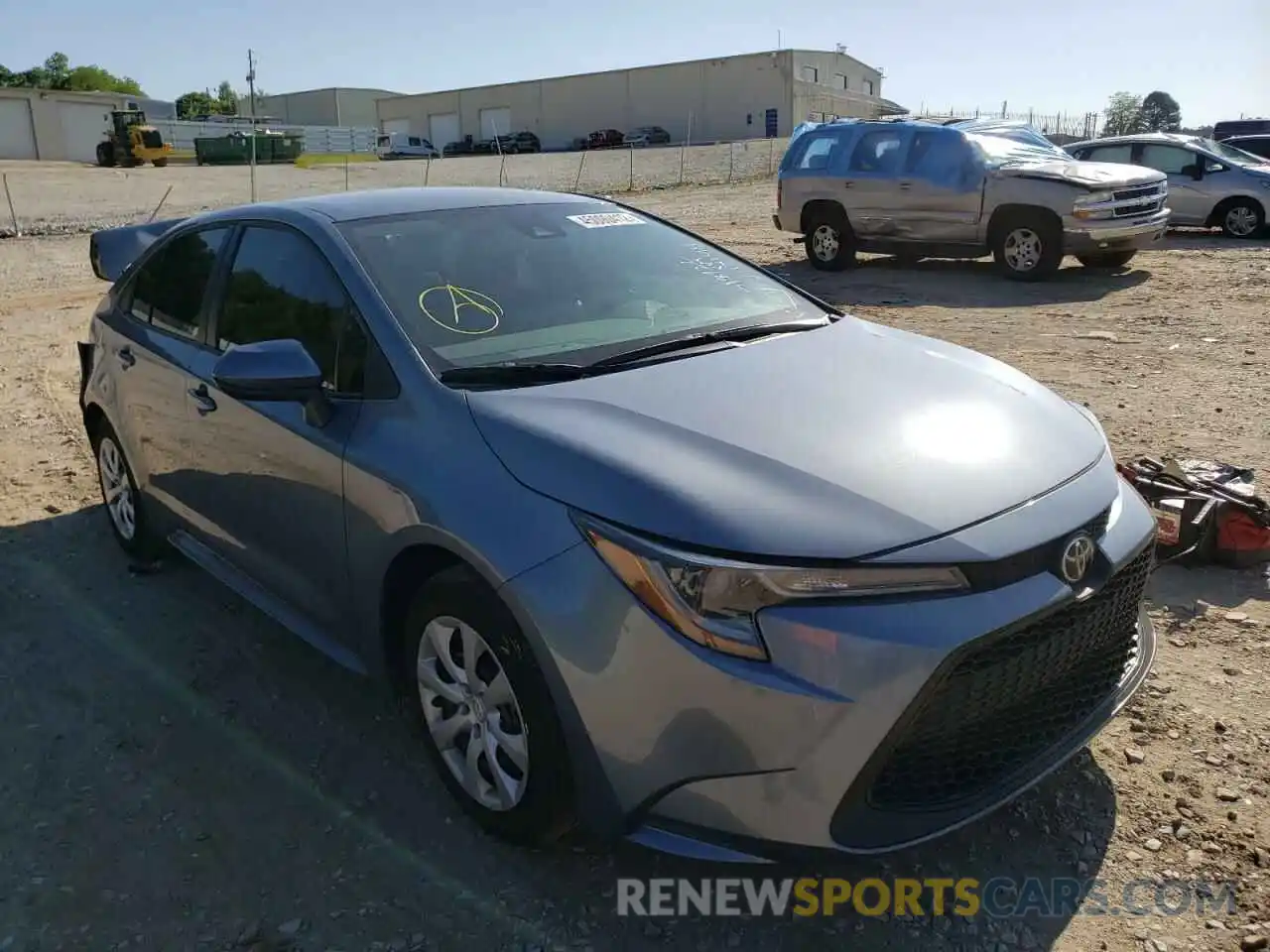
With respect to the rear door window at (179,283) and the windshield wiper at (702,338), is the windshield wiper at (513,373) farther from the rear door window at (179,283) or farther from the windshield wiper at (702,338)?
the rear door window at (179,283)

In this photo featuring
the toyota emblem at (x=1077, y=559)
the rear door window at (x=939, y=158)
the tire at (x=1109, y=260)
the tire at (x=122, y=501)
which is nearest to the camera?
the toyota emblem at (x=1077, y=559)

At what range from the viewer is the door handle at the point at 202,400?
3.78m

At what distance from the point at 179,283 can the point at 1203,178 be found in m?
15.3

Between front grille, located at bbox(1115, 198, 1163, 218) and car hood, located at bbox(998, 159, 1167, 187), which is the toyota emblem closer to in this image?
car hood, located at bbox(998, 159, 1167, 187)

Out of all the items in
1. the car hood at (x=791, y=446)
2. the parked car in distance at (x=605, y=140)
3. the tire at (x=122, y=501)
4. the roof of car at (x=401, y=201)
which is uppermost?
the parked car in distance at (x=605, y=140)

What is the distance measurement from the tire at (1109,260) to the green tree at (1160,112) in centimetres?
5111

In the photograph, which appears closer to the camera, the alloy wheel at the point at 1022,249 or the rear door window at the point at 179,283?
the rear door window at the point at 179,283

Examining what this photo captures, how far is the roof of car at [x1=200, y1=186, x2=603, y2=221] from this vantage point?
3.66 metres

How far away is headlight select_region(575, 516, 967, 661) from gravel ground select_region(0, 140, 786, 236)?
20.8 m

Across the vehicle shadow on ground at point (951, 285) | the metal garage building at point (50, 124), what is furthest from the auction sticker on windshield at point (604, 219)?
the metal garage building at point (50, 124)

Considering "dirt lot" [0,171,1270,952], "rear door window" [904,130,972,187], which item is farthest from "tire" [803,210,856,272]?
"dirt lot" [0,171,1270,952]

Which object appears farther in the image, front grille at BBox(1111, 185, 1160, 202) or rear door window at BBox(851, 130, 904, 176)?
rear door window at BBox(851, 130, 904, 176)

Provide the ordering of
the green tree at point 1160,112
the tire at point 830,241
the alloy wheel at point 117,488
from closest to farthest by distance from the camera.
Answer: the alloy wheel at point 117,488 < the tire at point 830,241 < the green tree at point 1160,112

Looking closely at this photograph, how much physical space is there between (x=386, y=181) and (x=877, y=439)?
A: 32.5 m
